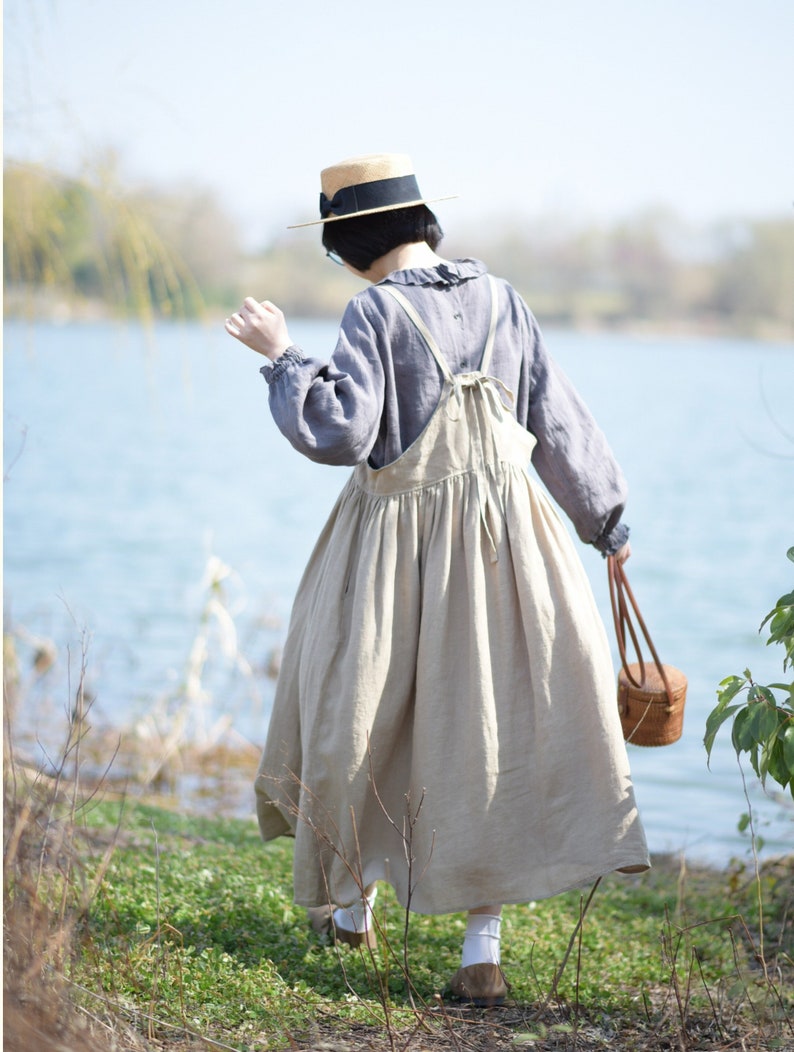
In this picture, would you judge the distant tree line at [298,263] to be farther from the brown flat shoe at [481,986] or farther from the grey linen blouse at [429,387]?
the brown flat shoe at [481,986]

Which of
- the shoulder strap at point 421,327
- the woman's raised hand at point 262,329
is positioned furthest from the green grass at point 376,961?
the shoulder strap at point 421,327

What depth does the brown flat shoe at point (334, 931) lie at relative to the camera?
2555 mm

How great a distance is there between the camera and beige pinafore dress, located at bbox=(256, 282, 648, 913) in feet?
7.59

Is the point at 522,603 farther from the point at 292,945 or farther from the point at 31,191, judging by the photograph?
the point at 31,191

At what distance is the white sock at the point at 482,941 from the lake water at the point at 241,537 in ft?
3.15

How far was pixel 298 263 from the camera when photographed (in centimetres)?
2495

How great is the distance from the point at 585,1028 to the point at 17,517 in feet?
36.8

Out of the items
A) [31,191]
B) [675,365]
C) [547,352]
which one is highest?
[31,191]

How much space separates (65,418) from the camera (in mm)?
21141

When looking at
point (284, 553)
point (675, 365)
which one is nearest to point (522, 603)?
point (284, 553)

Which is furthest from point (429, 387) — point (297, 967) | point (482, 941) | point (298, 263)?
point (298, 263)

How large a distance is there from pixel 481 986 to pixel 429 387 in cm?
118

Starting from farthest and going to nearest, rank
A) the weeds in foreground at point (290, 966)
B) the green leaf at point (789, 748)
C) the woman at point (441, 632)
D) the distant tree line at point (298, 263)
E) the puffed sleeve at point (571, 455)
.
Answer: the distant tree line at point (298, 263), the puffed sleeve at point (571, 455), the woman at point (441, 632), the green leaf at point (789, 748), the weeds in foreground at point (290, 966)

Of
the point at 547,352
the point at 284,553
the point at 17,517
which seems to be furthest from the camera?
the point at 17,517
